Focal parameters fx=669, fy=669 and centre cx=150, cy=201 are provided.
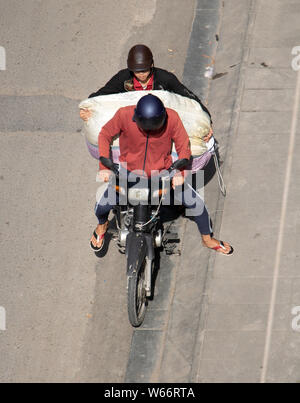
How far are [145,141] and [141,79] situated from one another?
907 millimetres

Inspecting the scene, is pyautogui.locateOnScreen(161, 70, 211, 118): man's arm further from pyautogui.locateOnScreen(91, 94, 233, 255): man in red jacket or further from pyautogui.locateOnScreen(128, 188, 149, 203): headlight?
pyautogui.locateOnScreen(128, 188, 149, 203): headlight

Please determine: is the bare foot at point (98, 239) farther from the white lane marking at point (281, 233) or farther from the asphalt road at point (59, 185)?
the white lane marking at point (281, 233)

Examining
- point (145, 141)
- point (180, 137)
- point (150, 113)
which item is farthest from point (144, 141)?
point (150, 113)

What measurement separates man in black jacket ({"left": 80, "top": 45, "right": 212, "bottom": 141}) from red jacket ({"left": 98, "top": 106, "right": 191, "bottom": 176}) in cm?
58

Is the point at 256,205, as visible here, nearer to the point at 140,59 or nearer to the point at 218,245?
the point at 218,245

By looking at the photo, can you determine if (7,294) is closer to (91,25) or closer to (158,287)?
(158,287)

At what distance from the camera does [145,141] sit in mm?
6793

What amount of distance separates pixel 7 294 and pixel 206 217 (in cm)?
254

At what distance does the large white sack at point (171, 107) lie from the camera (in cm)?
733

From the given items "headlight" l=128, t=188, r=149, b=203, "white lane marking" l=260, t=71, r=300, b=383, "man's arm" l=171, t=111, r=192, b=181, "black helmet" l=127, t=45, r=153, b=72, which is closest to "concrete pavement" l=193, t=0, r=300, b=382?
"white lane marking" l=260, t=71, r=300, b=383

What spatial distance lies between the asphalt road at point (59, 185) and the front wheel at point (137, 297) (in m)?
0.28

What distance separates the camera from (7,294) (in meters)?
7.95

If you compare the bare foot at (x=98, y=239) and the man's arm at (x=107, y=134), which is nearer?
the man's arm at (x=107, y=134)

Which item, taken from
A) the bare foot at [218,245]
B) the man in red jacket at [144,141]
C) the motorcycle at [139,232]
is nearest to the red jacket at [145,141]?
the man in red jacket at [144,141]
